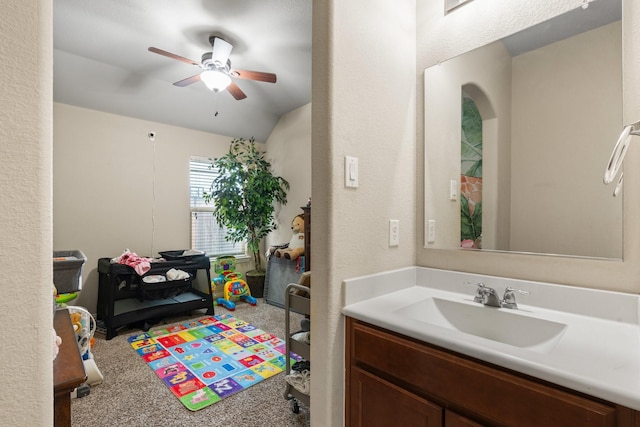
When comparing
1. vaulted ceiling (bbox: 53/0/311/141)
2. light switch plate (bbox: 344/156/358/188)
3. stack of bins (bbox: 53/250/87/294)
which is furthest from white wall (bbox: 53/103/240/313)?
light switch plate (bbox: 344/156/358/188)

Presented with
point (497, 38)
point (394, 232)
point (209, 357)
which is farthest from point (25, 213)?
point (209, 357)

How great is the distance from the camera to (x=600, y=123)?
107 centimetres

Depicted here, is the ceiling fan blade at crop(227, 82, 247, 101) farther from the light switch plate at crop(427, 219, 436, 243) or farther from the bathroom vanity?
the bathroom vanity

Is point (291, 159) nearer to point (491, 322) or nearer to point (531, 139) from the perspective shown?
point (531, 139)

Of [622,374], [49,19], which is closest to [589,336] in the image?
[622,374]

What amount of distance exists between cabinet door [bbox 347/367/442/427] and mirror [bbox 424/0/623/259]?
75 cm

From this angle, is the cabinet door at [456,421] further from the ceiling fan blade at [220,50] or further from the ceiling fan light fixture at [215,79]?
the ceiling fan blade at [220,50]

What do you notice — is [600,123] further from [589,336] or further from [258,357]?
[258,357]

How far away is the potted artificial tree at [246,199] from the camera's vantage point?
13.0 feet

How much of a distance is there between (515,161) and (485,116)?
10.3 inches

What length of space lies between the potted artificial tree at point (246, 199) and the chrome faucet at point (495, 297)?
3214mm

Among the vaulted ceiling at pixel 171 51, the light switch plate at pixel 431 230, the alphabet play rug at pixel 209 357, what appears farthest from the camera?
the vaulted ceiling at pixel 171 51

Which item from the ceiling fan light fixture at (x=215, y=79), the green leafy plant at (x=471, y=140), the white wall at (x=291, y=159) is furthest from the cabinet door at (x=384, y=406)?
the white wall at (x=291, y=159)

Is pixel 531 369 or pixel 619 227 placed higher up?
pixel 619 227
